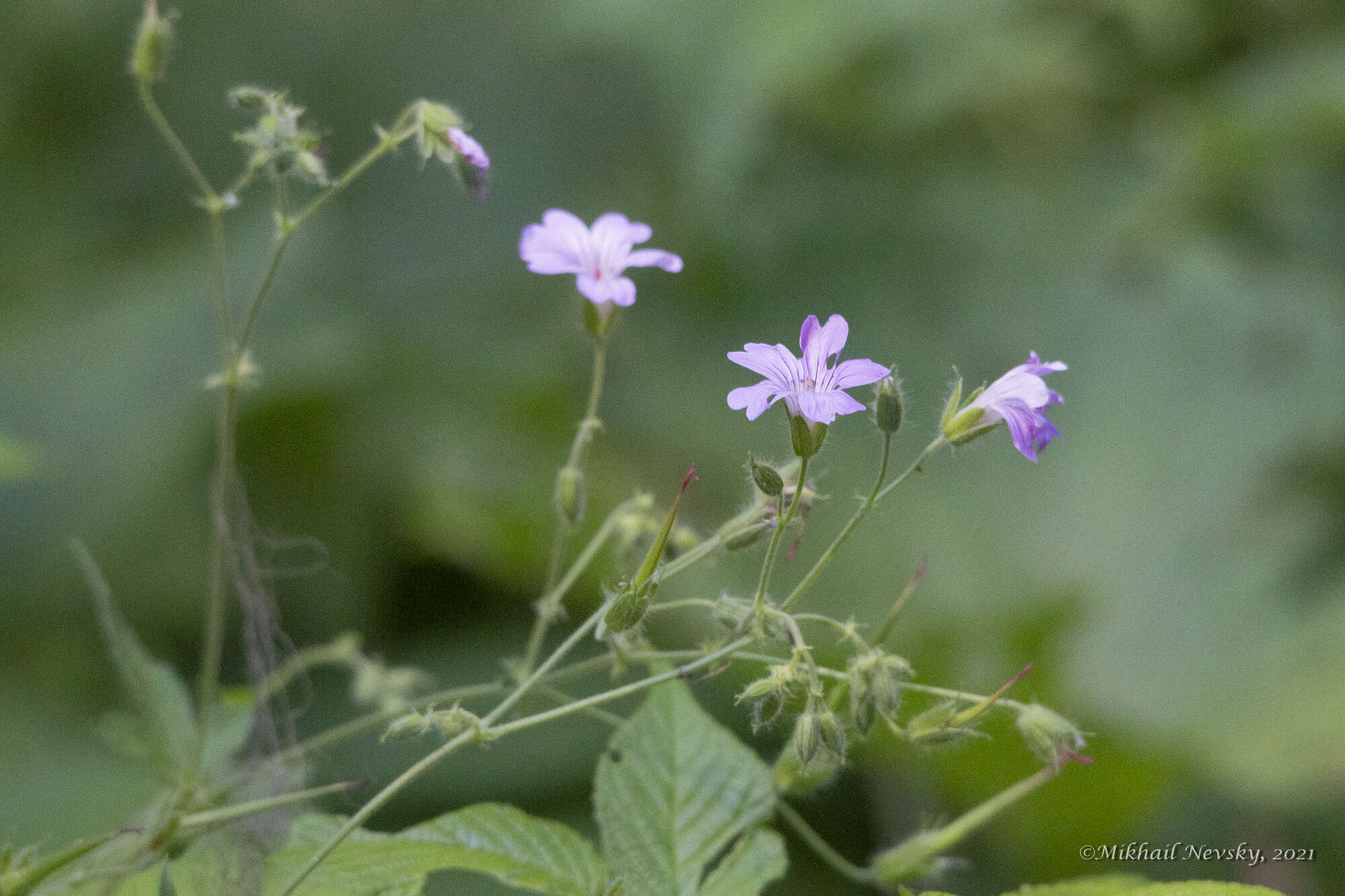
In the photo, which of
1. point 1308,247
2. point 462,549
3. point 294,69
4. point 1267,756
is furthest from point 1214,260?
point 294,69

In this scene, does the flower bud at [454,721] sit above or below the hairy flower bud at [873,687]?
below

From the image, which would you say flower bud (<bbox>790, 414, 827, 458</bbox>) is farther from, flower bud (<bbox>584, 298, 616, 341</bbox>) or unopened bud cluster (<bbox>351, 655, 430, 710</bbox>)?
unopened bud cluster (<bbox>351, 655, 430, 710</bbox>)

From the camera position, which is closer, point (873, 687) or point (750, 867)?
point (873, 687)

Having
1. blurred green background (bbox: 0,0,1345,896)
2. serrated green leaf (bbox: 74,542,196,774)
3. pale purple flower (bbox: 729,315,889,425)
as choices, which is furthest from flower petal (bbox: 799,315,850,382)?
blurred green background (bbox: 0,0,1345,896)

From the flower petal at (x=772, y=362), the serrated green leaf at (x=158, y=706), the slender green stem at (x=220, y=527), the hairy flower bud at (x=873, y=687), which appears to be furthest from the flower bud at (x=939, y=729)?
the serrated green leaf at (x=158, y=706)

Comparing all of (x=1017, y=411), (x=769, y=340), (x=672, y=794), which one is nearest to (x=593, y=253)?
(x=1017, y=411)

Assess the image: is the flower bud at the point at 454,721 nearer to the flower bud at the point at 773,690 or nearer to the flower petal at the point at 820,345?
the flower bud at the point at 773,690

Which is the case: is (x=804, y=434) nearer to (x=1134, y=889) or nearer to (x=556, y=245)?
(x=556, y=245)
